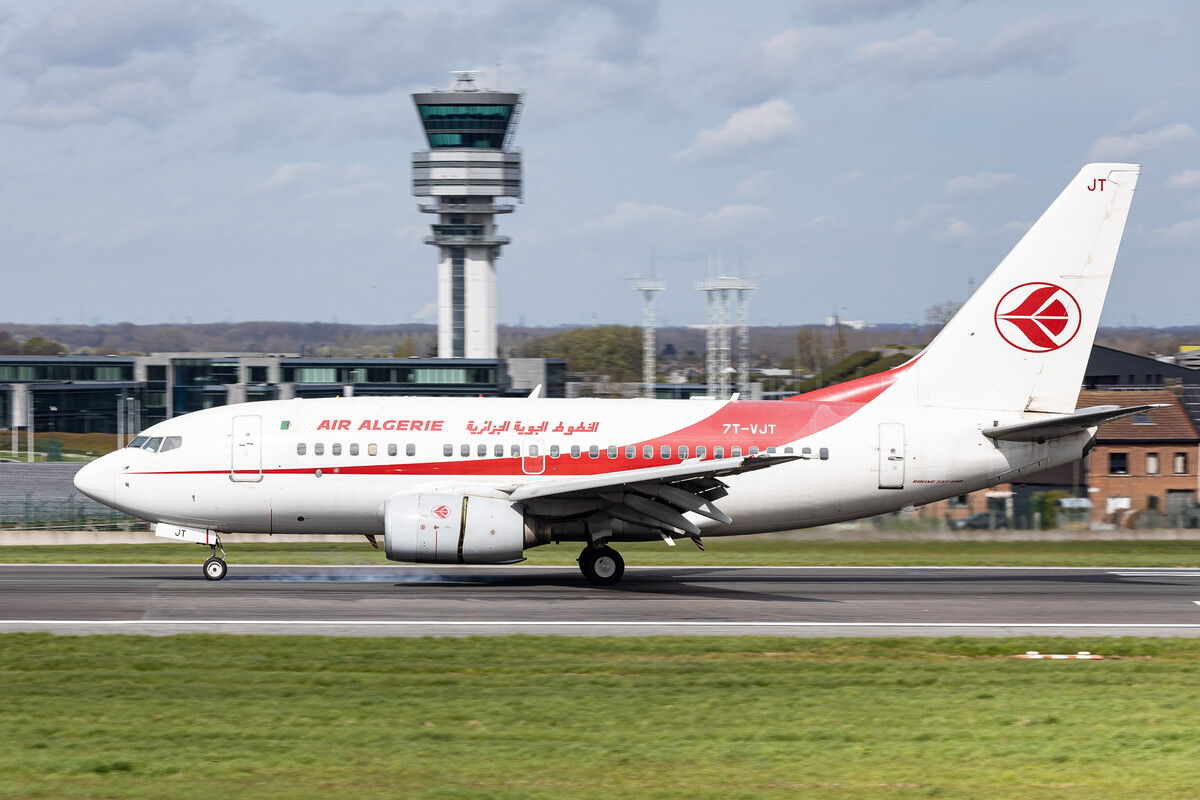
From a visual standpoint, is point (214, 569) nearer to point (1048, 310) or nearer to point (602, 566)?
point (602, 566)

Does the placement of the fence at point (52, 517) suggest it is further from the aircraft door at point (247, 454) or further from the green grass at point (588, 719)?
the green grass at point (588, 719)

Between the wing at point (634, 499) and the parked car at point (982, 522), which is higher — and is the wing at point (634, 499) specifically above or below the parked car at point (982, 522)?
above

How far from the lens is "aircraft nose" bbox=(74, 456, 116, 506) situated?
24.3 metres

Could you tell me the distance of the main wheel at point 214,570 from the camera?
2417 cm

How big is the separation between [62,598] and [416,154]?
10914 centimetres

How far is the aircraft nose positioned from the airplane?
3cm

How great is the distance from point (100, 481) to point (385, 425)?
5.93 metres

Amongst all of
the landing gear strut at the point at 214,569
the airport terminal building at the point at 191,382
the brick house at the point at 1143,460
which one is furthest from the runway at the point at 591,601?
the airport terminal building at the point at 191,382

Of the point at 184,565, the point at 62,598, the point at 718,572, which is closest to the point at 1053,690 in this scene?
the point at 718,572

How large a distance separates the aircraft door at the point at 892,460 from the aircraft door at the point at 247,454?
13.1 m

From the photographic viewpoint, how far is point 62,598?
70.9ft

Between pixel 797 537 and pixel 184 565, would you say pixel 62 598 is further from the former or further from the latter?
pixel 797 537

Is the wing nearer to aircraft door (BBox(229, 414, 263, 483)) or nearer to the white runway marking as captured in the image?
the white runway marking

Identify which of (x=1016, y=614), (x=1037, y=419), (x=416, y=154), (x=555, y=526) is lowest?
(x=1016, y=614)
